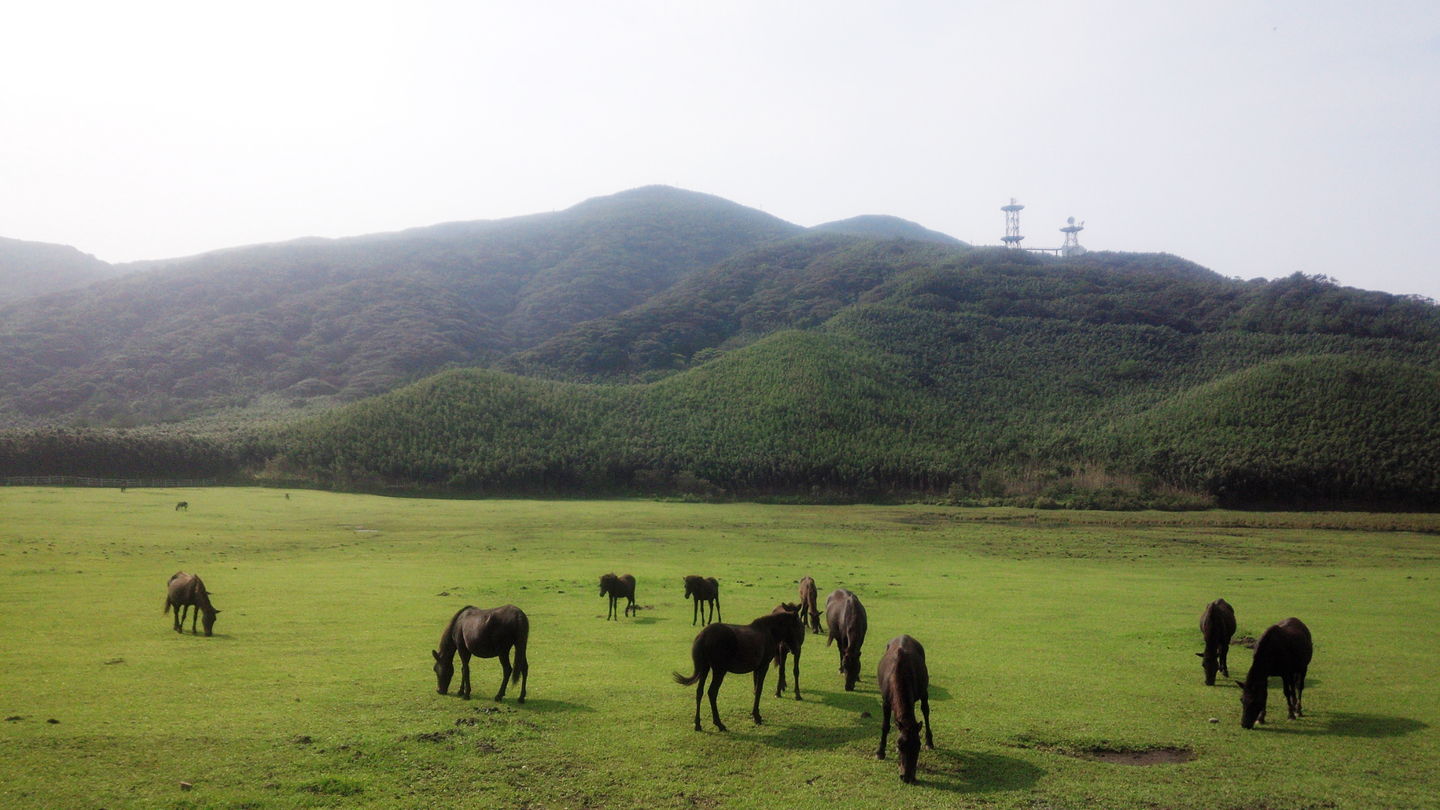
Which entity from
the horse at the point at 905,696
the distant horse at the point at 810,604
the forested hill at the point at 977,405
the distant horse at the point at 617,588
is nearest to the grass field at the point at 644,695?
the horse at the point at 905,696

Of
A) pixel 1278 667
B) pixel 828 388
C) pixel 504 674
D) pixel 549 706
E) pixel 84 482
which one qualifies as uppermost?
pixel 828 388

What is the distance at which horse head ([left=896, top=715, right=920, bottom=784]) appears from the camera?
869 centimetres

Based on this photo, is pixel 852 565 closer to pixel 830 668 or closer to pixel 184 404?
pixel 830 668

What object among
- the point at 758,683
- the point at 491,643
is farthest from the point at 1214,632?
the point at 491,643

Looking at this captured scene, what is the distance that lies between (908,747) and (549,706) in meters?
5.30

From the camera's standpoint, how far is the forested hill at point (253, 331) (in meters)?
121

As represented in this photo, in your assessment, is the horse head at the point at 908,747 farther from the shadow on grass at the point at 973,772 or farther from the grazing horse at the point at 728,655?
the grazing horse at the point at 728,655

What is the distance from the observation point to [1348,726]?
1083 centimetres

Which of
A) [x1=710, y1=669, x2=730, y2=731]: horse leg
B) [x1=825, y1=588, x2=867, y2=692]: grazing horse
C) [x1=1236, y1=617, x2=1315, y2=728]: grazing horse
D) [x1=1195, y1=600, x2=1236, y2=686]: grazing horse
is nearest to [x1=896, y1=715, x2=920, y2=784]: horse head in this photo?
[x1=710, y1=669, x2=730, y2=731]: horse leg

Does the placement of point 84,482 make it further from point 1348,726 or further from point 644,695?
point 1348,726

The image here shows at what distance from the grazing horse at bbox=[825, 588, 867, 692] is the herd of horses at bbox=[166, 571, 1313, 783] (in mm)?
17

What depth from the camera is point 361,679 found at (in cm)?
1216

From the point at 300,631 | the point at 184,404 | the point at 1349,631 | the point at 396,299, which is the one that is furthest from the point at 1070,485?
the point at 396,299

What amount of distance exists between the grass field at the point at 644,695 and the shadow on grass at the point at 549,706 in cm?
5
